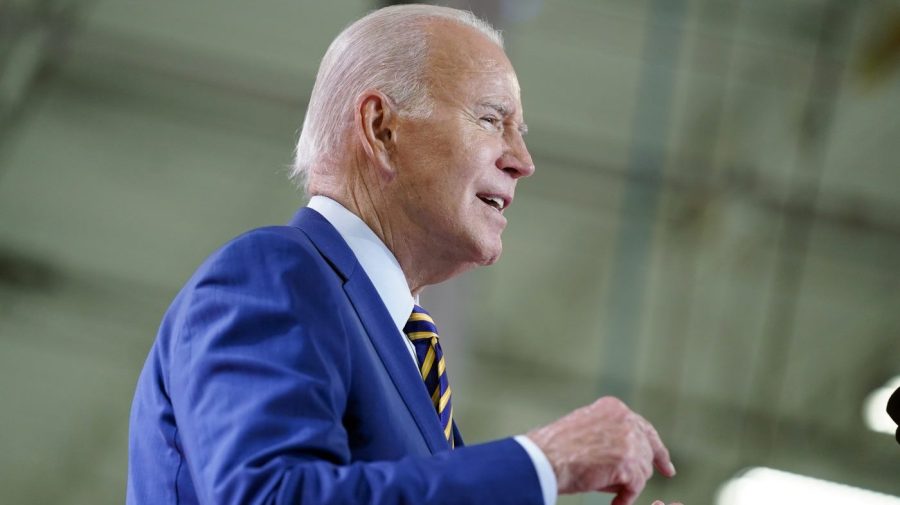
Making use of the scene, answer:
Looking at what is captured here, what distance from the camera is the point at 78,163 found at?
22.1 feet

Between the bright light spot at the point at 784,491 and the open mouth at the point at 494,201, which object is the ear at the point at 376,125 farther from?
the bright light spot at the point at 784,491

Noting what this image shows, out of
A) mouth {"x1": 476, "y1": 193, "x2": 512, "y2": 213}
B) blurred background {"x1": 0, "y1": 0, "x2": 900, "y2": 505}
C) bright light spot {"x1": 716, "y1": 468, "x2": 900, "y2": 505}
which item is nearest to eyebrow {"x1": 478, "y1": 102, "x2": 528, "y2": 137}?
mouth {"x1": 476, "y1": 193, "x2": 512, "y2": 213}

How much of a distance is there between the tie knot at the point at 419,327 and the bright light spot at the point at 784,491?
18.9ft

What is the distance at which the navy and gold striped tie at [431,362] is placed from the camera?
5.55 feet

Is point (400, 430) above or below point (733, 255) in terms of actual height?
above

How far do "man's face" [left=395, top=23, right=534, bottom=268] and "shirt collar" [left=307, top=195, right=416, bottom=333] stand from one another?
75mm

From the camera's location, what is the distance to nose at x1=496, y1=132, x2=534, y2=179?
189 cm

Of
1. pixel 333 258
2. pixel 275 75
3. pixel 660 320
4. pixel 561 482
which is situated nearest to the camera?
pixel 561 482

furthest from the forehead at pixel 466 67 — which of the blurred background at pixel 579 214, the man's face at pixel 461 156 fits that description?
the blurred background at pixel 579 214

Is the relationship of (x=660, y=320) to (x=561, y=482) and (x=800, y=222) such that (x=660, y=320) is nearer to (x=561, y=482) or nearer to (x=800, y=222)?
(x=800, y=222)

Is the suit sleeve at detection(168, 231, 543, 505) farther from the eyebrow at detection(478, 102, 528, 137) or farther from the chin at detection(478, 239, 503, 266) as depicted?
the eyebrow at detection(478, 102, 528, 137)

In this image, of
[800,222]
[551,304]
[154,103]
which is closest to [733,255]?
[800,222]

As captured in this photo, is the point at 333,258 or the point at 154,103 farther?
the point at 154,103

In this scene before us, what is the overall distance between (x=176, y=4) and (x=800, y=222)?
3569 millimetres
